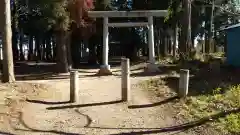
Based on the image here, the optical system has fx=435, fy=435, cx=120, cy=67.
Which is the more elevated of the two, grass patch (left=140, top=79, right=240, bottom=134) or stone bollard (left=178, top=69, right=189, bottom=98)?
stone bollard (left=178, top=69, right=189, bottom=98)

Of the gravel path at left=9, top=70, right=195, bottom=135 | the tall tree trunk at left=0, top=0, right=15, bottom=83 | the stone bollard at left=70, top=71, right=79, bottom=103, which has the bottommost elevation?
the gravel path at left=9, top=70, right=195, bottom=135

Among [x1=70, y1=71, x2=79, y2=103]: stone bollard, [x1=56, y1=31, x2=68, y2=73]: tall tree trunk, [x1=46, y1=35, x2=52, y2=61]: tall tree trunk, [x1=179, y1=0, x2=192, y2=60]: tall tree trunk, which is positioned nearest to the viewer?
[x1=70, y1=71, x2=79, y2=103]: stone bollard

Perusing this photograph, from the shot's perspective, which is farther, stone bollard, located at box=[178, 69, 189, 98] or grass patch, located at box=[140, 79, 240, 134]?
stone bollard, located at box=[178, 69, 189, 98]

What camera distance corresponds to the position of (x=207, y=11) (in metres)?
57.7

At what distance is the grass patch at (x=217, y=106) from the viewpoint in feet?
32.0

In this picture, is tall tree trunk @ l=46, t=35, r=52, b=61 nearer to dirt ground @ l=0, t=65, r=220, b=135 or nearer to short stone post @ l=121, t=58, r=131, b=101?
dirt ground @ l=0, t=65, r=220, b=135

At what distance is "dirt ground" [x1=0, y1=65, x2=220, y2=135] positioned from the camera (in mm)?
9727

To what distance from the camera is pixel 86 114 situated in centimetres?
1117

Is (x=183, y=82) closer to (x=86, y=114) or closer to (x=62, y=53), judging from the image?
(x=86, y=114)

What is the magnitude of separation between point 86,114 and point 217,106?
342 cm

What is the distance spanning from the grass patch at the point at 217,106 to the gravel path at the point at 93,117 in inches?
22.6

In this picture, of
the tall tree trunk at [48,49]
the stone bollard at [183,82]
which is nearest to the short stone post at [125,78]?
the stone bollard at [183,82]

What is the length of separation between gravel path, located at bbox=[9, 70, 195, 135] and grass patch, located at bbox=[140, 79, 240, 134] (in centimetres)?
57

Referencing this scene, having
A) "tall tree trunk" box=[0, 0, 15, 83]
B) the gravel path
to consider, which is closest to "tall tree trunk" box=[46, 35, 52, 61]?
"tall tree trunk" box=[0, 0, 15, 83]
